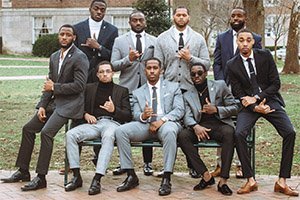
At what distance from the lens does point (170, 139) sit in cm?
724

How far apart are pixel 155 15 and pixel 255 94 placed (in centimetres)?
2535

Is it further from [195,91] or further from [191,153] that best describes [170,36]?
[191,153]

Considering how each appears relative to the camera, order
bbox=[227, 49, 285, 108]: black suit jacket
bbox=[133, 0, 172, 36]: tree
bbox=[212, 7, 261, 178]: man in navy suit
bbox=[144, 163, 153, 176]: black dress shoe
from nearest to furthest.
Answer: bbox=[227, 49, 285, 108]: black suit jacket, bbox=[212, 7, 261, 178]: man in navy suit, bbox=[144, 163, 153, 176]: black dress shoe, bbox=[133, 0, 172, 36]: tree

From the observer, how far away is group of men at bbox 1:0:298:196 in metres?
7.26

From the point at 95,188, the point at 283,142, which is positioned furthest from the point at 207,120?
the point at 95,188

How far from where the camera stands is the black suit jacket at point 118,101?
7.67 meters

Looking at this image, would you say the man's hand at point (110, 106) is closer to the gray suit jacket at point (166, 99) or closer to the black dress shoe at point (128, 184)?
the gray suit jacket at point (166, 99)

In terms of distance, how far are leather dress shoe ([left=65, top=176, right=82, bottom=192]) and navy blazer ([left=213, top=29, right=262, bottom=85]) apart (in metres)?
2.20

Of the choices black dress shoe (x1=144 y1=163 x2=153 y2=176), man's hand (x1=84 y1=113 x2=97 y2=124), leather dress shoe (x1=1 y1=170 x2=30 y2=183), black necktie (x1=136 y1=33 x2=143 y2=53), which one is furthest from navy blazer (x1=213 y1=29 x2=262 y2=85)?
leather dress shoe (x1=1 y1=170 x2=30 y2=183)

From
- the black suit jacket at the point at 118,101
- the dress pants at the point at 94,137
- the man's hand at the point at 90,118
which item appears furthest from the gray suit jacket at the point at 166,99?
the man's hand at the point at 90,118

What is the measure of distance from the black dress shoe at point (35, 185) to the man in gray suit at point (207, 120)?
1.71m

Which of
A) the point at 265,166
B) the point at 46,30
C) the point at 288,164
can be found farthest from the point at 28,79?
the point at 46,30

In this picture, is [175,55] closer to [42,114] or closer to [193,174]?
[193,174]

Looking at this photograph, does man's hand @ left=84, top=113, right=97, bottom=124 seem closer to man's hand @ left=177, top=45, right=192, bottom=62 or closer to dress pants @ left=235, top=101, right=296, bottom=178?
man's hand @ left=177, top=45, right=192, bottom=62
